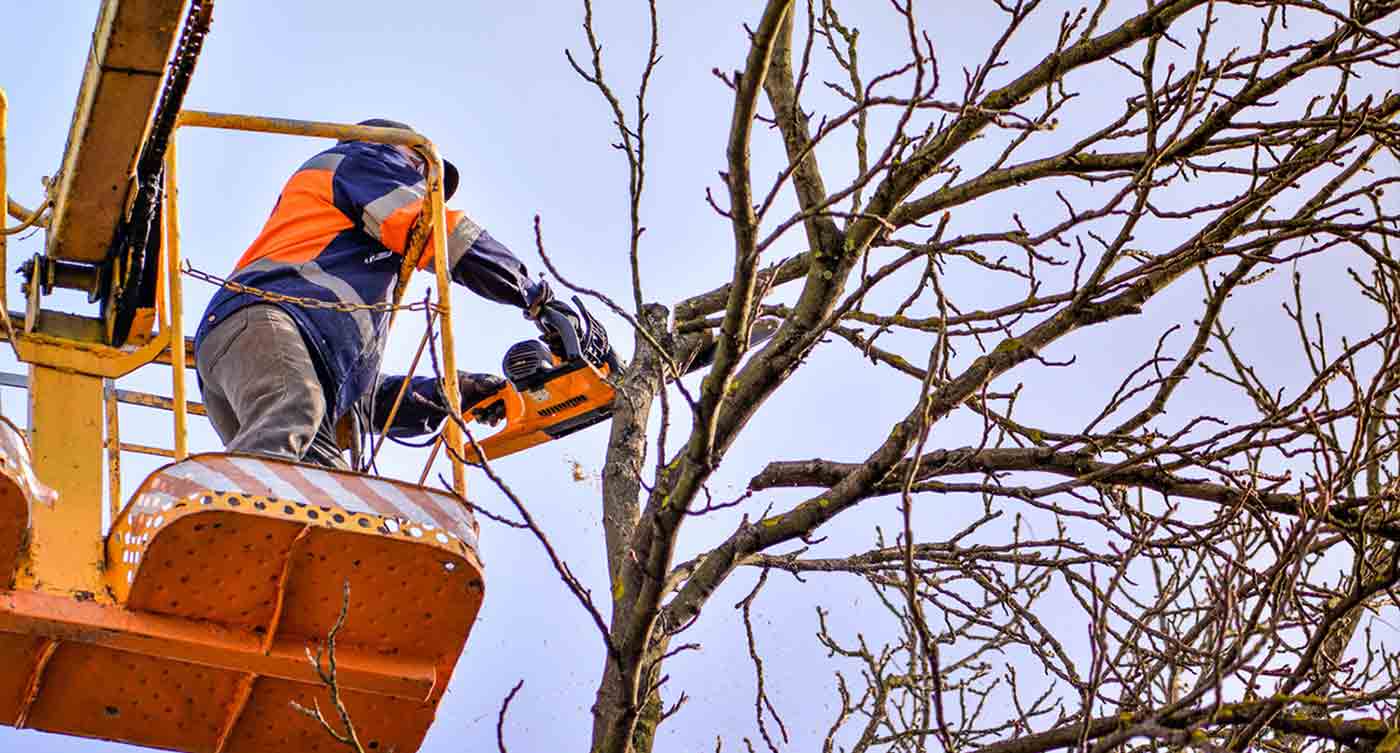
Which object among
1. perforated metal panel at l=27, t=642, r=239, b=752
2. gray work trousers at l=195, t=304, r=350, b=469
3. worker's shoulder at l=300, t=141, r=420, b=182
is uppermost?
worker's shoulder at l=300, t=141, r=420, b=182

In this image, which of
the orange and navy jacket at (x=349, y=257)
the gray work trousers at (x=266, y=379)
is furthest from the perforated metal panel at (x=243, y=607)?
the orange and navy jacket at (x=349, y=257)

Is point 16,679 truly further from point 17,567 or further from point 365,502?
point 365,502

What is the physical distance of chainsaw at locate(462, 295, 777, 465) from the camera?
26.0 feet

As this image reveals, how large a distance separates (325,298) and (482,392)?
1.64 meters

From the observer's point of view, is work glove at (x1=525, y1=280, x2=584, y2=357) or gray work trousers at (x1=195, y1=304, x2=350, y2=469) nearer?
gray work trousers at (x1=195, y1=304, x2=350, y2=469)

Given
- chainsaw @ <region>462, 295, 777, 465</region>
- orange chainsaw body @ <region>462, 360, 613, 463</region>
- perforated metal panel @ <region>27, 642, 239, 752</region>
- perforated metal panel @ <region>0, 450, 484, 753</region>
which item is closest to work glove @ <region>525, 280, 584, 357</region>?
chainsaw @ <region>462, 295, 777, 465</region>

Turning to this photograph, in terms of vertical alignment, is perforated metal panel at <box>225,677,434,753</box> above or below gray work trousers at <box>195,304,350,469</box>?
below

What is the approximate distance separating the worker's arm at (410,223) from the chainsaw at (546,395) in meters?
0.52

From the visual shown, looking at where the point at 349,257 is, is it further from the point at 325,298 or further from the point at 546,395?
the point at 546,395

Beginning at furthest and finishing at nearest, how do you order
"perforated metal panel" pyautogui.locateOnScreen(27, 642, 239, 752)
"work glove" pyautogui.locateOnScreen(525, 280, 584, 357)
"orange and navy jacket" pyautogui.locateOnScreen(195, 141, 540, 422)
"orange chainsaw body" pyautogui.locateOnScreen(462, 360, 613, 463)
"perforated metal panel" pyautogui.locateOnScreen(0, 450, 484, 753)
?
1. "orange chainsaw body" pyautogui.locateOnScreen(462, 360, 613, 463)
2. "work glove" pyautogui.locateOnScreen(525, 280, 584, 357)
3. "orange and navy jacket" pyautogui.locateOnScreen(195, 141, 540, 422)
4. "perforated metal panel" pyautogui.locateOnScreen(27, 642, 239, 752)
5. "perforated metal panel" pyautogui.locateOnScreen(0, 450, 484, 753)

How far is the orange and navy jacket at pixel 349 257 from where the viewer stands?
661cm

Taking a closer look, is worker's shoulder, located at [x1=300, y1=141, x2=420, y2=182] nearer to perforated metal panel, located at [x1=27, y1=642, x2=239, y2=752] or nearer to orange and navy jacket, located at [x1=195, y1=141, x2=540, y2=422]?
orange and navy jacket, located at [x1=195, y1=141, x2=540, y2=422]

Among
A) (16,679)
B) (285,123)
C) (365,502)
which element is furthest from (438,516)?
(285,123)

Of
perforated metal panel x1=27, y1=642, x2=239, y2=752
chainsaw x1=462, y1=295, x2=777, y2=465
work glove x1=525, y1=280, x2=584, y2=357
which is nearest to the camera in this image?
perforated metal panel x1=27, y1=642, x2=239, y2=752
